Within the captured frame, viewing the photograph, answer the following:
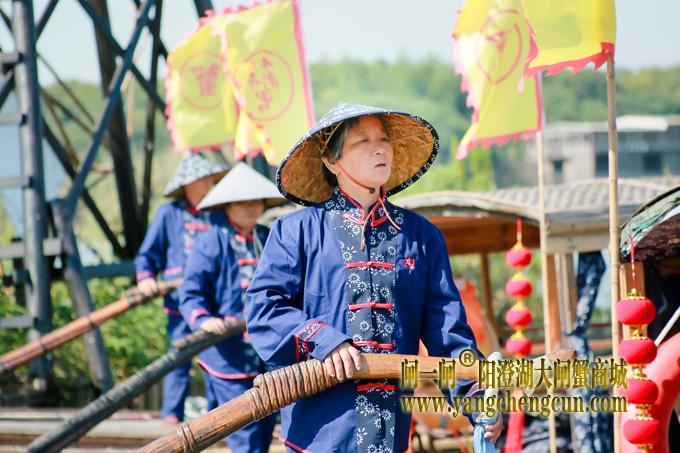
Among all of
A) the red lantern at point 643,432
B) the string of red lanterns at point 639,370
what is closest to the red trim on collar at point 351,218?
the string of red lanterns at point 639,370

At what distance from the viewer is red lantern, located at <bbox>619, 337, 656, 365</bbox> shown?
4.25 metres

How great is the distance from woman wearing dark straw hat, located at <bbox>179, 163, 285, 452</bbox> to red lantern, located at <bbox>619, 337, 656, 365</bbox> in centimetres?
227

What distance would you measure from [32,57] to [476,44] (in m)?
4.12

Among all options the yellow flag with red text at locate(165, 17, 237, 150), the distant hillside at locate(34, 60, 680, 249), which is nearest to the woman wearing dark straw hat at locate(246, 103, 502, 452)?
the yellow flag with red text at locate(165, 17, 237, 150)

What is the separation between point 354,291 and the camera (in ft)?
11.8

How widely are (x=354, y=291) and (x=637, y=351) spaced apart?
1.40 meters

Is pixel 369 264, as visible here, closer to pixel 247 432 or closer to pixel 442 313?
pixel 442 313

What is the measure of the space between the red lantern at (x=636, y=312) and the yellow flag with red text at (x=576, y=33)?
1.04 metres

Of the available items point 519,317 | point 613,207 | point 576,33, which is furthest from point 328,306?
point 519,317

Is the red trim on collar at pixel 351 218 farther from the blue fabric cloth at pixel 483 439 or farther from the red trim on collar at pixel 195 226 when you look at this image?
the red trim on collar at pixel 195 226

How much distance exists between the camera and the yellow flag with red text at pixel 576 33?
14.6ft

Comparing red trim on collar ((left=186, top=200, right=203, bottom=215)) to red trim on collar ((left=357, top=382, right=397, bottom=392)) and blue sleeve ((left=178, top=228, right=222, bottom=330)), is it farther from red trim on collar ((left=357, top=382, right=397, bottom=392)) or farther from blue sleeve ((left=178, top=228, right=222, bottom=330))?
red trim on collar ((left=357, top=382, right=397, bottom=392))

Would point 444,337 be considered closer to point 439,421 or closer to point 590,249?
point 590,249

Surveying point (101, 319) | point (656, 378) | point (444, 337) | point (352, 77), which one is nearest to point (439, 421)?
point (101, 319)
